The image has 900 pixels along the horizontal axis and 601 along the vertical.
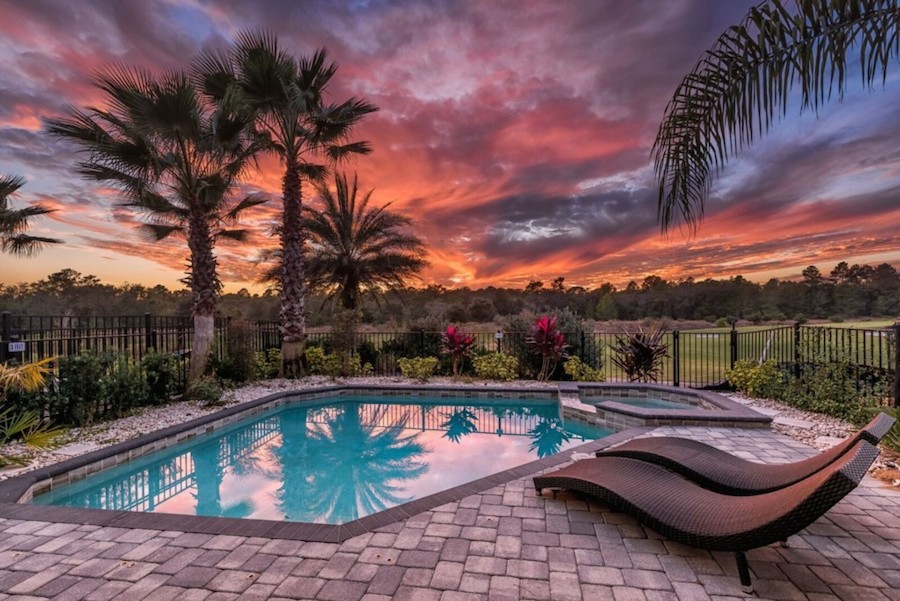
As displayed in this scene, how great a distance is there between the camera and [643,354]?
9039 mm

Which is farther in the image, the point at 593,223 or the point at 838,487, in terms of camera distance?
the point at 593,223

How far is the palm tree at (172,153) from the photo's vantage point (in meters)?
6.58

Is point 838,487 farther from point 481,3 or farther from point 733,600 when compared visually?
point 481,3

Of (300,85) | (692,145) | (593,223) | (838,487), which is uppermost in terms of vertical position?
(300,85)

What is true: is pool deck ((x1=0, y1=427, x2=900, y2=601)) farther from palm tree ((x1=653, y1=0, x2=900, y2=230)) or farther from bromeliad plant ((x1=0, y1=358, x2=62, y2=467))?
palm tree ((x1=653, y1=0, x2=900, y2=230))

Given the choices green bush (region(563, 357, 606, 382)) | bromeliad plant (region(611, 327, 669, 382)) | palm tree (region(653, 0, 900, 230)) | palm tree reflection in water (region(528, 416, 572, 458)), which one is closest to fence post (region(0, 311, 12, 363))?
palm tree reflection in water (region(528, 416, 572, 458))

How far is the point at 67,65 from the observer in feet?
23.8

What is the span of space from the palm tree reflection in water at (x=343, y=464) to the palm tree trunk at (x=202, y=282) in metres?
2.14

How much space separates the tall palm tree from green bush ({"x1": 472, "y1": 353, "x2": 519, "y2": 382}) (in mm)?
5017

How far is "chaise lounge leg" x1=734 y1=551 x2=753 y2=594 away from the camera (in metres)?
2.13

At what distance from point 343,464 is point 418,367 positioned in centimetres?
478

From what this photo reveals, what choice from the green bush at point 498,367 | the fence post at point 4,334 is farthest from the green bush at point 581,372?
the fence post at point 4,334

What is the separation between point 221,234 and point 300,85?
12.1 ft

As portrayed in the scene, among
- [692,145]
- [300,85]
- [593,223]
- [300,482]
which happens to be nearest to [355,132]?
[300,85]
